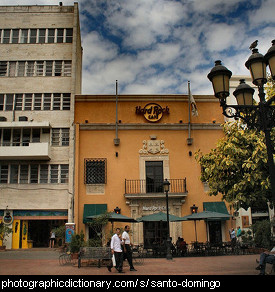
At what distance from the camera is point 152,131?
23578 mm

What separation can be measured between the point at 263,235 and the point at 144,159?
8.94m

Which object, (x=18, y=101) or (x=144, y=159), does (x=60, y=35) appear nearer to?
(x=18, y=101)

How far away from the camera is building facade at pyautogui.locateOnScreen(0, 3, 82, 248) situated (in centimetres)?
2281

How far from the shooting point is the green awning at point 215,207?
2195 cm

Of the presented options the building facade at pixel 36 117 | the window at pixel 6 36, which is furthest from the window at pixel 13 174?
the window at pixel 6 36

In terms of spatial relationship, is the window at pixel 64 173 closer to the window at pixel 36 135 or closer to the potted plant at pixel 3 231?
the window at pixel 36 135

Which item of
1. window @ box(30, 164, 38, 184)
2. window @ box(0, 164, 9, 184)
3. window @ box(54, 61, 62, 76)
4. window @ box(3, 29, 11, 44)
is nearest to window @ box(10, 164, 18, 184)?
window @ box(0, 164, 9, 184)

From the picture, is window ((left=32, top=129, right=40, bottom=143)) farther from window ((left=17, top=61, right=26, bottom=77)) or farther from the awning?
the awning

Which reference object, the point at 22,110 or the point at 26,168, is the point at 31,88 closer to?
the point at 22,110

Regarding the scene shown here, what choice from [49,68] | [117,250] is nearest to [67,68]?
[49,68]

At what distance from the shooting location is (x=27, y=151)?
897 inches

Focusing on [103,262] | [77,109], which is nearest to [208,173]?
[103,262]

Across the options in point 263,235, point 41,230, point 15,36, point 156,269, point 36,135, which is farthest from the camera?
point 15,36

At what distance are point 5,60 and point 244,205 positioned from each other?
21425mm
